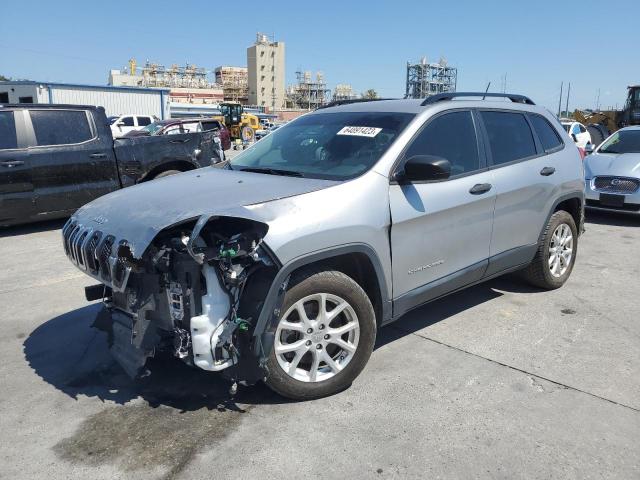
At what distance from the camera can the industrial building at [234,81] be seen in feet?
463

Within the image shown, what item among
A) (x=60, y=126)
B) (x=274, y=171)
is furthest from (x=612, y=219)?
(x=60, y=126)

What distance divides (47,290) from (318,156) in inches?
131

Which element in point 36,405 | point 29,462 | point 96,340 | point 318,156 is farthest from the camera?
point 96,340

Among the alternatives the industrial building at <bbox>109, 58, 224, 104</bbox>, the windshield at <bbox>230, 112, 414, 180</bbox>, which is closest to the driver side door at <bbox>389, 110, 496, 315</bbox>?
the windshield at <bbox>230, 112, 414, 180</bbox>

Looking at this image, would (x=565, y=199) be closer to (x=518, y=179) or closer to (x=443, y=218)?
(x=518, y=179)

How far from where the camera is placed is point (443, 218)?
3693 mm

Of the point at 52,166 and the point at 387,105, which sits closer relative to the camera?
the point at 387,105

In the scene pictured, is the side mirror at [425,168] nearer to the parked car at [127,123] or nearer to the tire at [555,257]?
the tire at [555,257]

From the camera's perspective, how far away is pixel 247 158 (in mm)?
4301

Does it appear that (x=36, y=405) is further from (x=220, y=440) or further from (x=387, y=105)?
(x=387, y=105)

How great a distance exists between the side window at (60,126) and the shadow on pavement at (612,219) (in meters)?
8.37

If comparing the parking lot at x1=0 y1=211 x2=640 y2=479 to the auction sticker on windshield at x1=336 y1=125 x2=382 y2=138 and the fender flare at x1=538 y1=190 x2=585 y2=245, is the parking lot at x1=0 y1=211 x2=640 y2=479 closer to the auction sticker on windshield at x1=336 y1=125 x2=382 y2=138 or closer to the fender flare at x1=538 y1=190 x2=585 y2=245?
the fender flare at x1=538 y1=190 x2=585 y2=245

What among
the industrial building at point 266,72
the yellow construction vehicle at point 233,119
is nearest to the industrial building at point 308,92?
the industrial building at point 266,72

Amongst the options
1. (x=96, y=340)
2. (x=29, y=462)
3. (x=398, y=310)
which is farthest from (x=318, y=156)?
(x=29, y=462)
